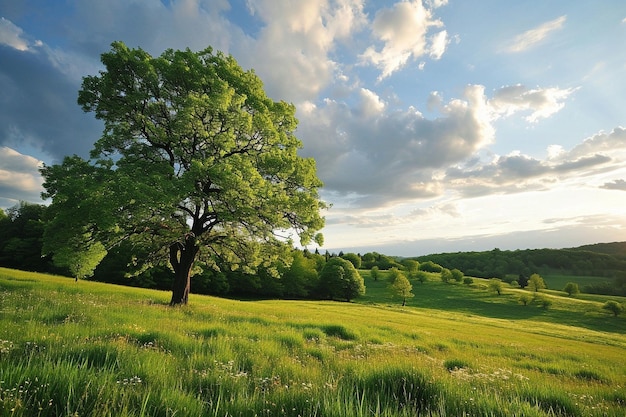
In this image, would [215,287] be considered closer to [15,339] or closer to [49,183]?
[49,183]

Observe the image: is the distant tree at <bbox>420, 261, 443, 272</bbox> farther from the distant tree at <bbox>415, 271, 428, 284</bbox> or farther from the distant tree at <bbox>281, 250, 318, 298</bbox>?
the distant tree at <bbox>281, 250, 318, 298</bbox>

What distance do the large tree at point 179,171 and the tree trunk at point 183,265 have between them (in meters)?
0.07

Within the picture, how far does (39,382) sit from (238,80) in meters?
19.4

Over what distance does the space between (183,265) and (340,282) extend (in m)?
78.1

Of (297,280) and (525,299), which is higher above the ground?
(297,280)

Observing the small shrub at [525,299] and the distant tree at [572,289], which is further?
the distant tree at [572,289]

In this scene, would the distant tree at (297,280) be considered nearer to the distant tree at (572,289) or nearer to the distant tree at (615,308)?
the distant tree at (615,308)

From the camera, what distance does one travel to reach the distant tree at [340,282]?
94688 millimetres

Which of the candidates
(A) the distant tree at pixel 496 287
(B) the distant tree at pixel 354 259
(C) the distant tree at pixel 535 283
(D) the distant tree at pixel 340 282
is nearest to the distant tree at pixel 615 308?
(A) the distant tree at pixel 496 287

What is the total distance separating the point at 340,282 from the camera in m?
94.8

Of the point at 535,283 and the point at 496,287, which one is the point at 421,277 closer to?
the point at 496,287

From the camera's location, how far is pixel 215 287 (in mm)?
83500

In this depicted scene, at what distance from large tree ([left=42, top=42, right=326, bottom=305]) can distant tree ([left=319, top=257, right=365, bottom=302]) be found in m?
77.1

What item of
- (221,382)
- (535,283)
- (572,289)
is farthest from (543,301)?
(221,382)
